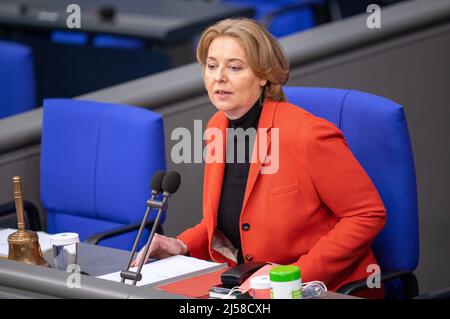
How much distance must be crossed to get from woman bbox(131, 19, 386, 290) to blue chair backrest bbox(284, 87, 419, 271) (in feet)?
0.26

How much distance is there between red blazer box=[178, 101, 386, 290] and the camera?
2529mm

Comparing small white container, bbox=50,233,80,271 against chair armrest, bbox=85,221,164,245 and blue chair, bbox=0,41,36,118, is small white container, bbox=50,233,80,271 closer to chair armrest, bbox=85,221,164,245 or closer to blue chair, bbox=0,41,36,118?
chair armrest, bbox=85,221,164,245

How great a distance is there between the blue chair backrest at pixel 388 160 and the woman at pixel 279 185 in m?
0.08

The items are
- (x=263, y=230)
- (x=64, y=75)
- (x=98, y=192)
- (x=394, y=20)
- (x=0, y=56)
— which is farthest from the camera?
(x=64, y=75)

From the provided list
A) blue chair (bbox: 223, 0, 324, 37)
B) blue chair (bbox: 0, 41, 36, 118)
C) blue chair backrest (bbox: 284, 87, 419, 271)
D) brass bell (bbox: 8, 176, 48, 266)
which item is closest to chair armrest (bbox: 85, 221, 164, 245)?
brass bell (bbox: 8, 176, 48, 266)

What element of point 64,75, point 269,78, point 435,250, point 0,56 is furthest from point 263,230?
point 64,75

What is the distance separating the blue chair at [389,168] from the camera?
262 cm

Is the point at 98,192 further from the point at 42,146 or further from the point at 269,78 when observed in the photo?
the point at 269,78

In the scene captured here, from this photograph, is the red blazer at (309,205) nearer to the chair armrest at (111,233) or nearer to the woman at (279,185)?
the woman at (279,185)

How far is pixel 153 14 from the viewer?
5.89 m

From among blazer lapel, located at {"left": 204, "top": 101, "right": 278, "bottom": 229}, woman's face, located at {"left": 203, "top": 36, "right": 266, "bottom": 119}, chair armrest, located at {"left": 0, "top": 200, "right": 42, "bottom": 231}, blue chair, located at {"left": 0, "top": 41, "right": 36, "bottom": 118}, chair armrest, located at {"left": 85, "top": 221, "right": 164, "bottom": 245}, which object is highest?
blue chair, located at {"left": 0, "top": 41, "right": 36, "bottom": 118}

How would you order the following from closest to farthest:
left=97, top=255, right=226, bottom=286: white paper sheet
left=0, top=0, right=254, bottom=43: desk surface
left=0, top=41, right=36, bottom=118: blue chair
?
left=97, top=255, right=226, bottom=286: white paper sheet → left=0, top=41, right=36, bottom=118: blue chair → left=0, top=0, right=254, bottom=43: desk surface

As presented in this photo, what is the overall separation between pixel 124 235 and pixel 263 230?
31.8 inches
